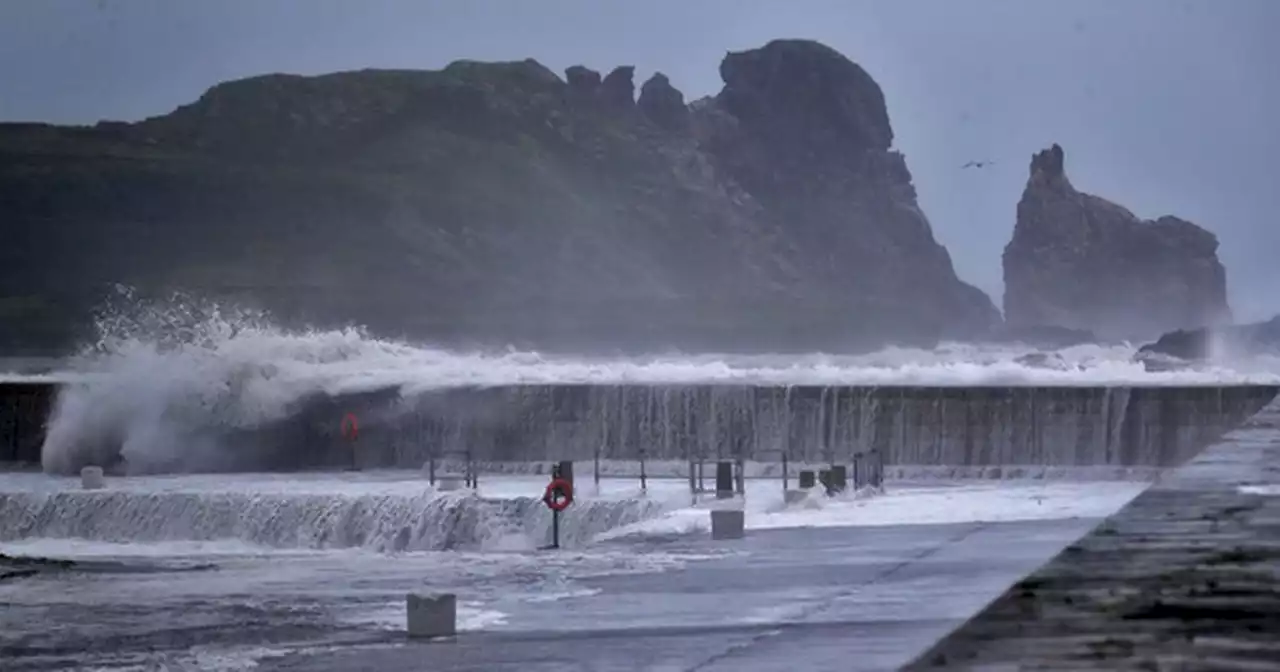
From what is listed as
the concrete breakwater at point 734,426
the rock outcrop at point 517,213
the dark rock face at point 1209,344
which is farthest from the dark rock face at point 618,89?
the concrete breakwater at point 734,426

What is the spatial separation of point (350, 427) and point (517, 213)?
7473cm

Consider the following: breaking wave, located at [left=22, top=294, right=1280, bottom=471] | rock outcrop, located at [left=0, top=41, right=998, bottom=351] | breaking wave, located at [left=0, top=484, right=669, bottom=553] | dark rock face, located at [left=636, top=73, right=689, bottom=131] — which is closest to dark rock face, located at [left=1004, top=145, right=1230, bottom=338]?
rock outcrop, located at [left=0, top=41, right=998, bottom=351]

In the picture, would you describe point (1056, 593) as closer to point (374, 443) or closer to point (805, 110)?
point (374, 443)

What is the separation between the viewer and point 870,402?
94.5ft

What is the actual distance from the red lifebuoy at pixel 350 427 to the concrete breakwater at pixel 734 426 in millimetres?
72

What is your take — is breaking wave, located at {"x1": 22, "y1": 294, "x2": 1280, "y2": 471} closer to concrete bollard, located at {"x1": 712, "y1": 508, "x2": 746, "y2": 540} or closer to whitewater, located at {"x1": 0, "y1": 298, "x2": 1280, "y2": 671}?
whitewater, located at {"x1": 0, "y1": 298, "x2": 1280, "y2": 671}

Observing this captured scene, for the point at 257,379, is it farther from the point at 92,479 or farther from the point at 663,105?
the point at 663,105

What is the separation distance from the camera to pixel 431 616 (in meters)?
11.1

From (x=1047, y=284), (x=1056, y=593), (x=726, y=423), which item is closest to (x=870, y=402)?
(x=726, y=423)

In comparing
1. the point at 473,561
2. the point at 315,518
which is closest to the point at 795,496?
the point at 473,561

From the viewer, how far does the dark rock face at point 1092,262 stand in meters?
95.9

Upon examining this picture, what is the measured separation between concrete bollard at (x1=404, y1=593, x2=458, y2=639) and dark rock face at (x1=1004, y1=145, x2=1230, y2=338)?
8606 centimetres

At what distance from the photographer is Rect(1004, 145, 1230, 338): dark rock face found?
9594 cm

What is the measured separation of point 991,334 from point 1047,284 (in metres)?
4.57
